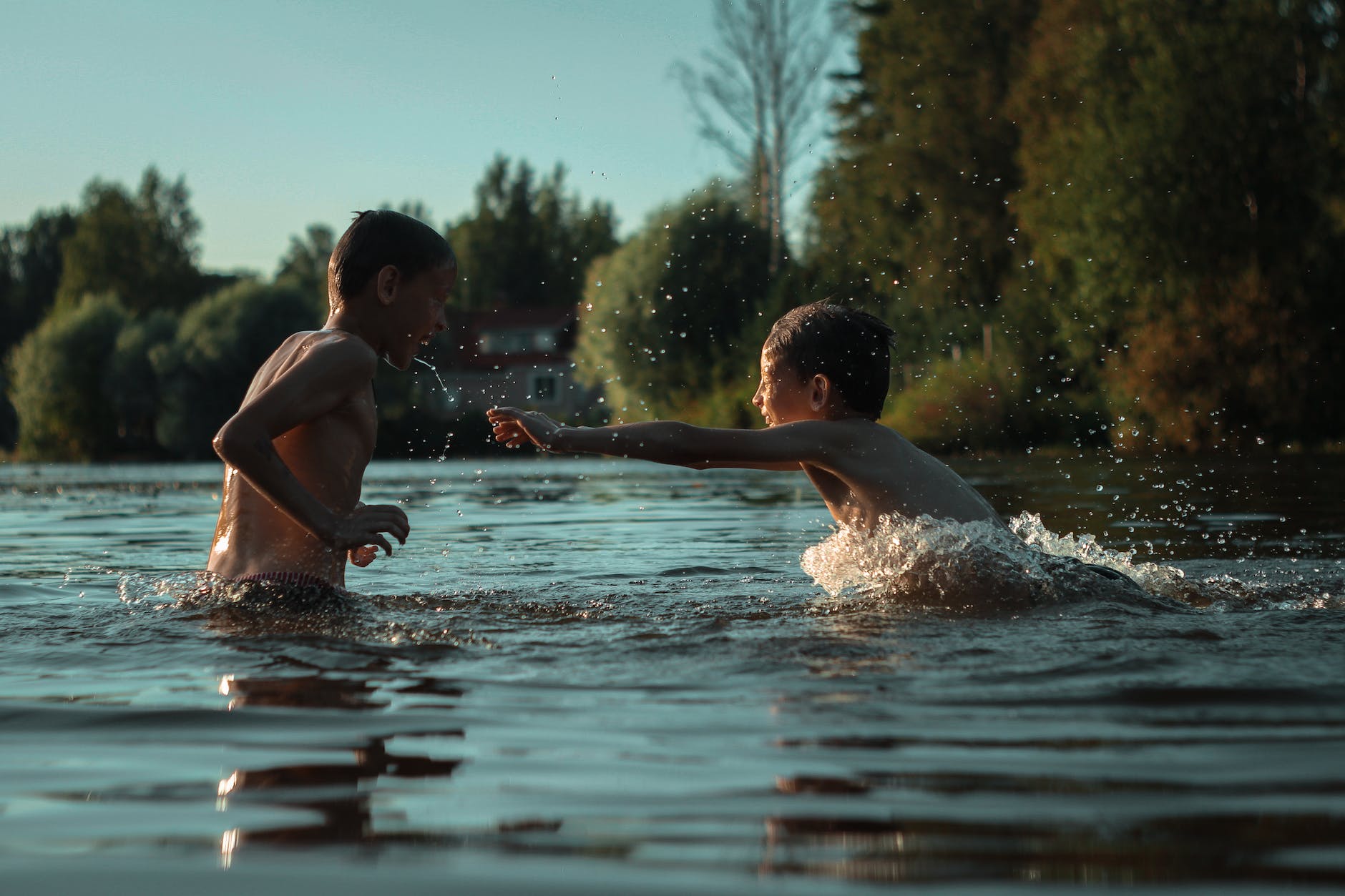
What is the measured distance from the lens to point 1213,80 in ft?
88.9

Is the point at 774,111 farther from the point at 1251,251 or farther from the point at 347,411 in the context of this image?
the point at 347,411

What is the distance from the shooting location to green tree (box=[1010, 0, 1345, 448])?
26.0 m

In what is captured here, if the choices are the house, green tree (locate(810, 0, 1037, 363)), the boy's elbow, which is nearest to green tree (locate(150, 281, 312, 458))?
green tree (locate(810, 0, 1037, 363))

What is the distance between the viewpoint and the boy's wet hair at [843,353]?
510 cm

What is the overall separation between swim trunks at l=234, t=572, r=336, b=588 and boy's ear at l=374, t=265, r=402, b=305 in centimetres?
95

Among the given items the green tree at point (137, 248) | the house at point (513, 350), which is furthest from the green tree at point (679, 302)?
the green tree at point (137, 248)

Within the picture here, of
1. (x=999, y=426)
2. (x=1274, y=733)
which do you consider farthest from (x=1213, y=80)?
(x=1274, y=733)

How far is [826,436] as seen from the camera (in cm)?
493

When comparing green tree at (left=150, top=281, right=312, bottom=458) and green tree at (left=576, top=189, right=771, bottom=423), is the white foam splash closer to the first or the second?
green tree at (left=576, top=189, right=771, bottom=423)

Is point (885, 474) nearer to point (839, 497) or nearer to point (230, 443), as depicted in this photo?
point (839, 497)

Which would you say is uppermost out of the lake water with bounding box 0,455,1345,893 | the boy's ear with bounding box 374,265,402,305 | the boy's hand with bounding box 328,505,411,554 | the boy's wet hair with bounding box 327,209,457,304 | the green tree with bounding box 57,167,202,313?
the green tree with bounding box 57,167,202,313

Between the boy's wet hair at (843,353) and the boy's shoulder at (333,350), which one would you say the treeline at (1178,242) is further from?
the boy's shoulder at (333,350)

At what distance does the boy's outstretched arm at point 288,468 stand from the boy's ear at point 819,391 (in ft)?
5.26

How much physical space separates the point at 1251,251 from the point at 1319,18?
4434mm
